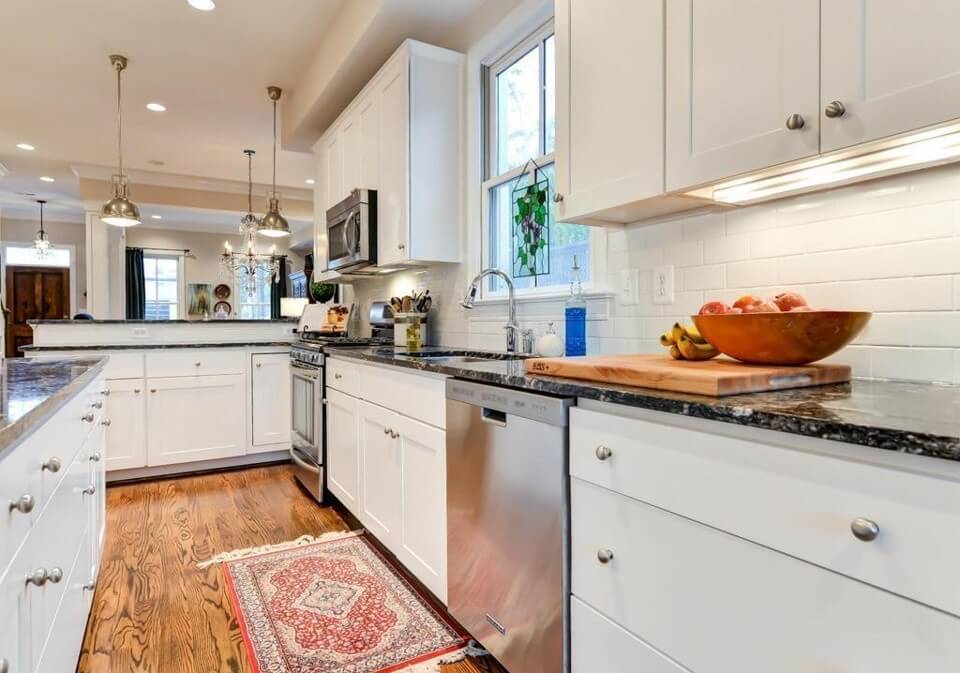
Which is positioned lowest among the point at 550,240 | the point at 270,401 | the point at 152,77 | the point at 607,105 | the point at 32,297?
the point at 270,401

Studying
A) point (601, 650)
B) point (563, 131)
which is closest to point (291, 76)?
point (563, 131)

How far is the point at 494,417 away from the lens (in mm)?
1592

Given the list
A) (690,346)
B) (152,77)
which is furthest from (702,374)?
(152,77)

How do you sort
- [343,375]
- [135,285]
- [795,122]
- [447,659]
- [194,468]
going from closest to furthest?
[795,122] < [447,659] < [343,375] < [194,468] < [135,285]

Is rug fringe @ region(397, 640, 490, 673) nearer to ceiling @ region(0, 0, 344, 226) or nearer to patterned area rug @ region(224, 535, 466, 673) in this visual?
patterned area rug @ region(224, 535, 466, 673)

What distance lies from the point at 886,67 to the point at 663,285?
34.2 inches

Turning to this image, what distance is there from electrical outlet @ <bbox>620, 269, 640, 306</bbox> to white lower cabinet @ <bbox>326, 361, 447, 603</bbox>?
72cm

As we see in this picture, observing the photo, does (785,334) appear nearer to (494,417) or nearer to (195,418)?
(494,417)

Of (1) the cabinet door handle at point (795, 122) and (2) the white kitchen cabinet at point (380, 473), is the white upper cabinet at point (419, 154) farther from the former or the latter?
(1) the cabinet door handle at point (795, 122)

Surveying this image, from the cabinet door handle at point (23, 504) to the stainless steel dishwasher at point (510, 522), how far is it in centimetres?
102

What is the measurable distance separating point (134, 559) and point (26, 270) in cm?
900

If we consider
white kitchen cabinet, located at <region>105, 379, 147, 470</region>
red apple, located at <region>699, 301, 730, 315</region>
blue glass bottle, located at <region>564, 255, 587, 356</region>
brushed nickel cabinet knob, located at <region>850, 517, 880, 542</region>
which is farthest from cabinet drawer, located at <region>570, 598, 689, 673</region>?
white kitchen cabinet, located at <region>105, 379, 147, 470</region>

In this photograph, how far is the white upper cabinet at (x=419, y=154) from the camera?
2760mm

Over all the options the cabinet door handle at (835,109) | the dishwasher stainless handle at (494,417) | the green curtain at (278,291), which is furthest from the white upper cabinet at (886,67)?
the green curtain at (278,291)
